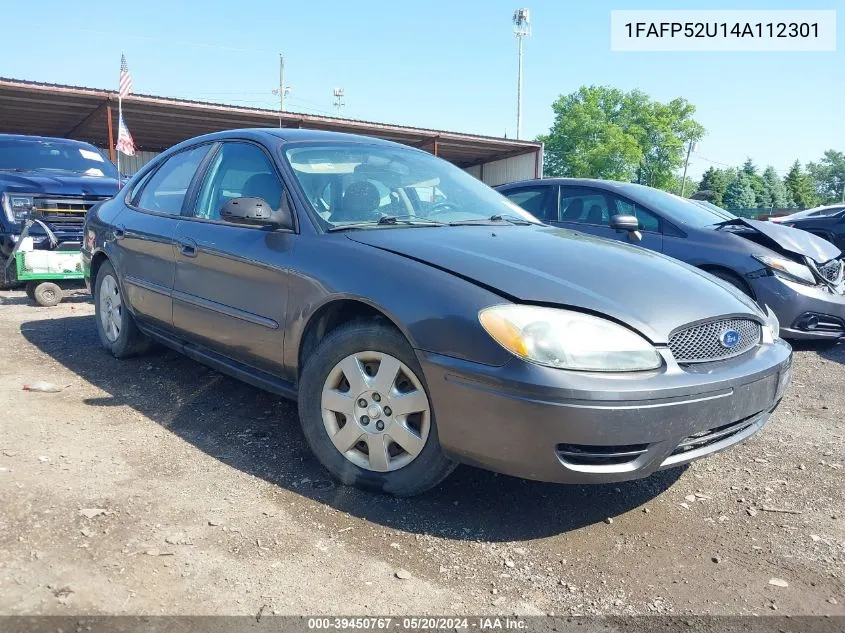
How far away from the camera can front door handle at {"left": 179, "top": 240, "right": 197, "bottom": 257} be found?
3574 mm

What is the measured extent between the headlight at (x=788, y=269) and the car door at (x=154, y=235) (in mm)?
4472

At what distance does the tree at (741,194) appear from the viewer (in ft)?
189

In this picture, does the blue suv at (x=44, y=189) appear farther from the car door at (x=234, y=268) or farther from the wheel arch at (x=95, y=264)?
the car door at (x=234, y=268)

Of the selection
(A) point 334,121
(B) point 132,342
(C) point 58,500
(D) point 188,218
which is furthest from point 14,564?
(A) point 334,121

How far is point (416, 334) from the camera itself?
2.44 metres

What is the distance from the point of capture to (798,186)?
7031 cm

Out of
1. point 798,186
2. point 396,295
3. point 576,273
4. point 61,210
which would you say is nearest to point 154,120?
point 61,210

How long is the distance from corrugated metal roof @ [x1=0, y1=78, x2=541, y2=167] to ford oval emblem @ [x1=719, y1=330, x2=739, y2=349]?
17287 mm

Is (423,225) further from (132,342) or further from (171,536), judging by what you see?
(132,342)

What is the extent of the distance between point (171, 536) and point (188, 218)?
6.48 ft

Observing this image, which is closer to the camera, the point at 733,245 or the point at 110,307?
the point at 110,307

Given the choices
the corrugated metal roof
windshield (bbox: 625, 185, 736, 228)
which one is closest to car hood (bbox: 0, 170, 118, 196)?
windshield (bbox: 625, 185, 736, 228)

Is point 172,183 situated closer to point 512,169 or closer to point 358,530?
point 358,530

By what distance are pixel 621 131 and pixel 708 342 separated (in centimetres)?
6084
